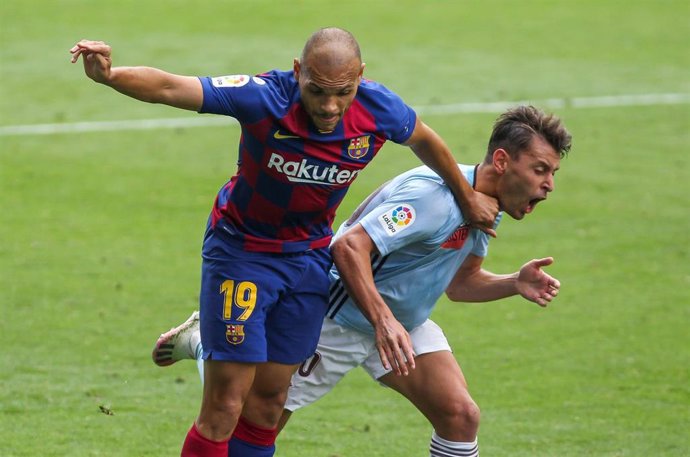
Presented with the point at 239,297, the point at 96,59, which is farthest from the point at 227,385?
the point at 96,59

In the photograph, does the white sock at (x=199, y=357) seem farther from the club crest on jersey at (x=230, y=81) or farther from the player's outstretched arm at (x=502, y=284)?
the player's outstretched arm at (x=502, y=284)

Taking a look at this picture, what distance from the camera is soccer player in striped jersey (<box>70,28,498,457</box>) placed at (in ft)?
19.5

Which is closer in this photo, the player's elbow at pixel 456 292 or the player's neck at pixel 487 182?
the player's neck at pixel 487 182

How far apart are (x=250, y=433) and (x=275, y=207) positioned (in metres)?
1.16

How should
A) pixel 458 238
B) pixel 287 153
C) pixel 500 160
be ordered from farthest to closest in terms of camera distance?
pixel 458 238, pixel 500 160, pixel 287 153

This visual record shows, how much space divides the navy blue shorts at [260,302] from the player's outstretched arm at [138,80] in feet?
2.61

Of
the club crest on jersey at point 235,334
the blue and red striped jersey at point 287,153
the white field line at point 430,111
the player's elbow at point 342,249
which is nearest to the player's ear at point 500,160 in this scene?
the blue and red striped jersey at point 287,153

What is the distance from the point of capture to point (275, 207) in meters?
6.29

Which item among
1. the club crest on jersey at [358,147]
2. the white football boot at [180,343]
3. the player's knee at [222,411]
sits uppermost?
the club crest on jersey at [358,147]

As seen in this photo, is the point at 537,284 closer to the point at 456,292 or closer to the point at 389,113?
the point at 456,292

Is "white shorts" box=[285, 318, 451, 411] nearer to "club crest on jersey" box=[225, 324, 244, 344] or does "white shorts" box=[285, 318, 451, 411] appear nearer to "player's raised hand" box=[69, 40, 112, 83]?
"club crest on jersey" box=[225, 324, 244, 344]

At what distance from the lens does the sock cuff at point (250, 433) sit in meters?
6.62

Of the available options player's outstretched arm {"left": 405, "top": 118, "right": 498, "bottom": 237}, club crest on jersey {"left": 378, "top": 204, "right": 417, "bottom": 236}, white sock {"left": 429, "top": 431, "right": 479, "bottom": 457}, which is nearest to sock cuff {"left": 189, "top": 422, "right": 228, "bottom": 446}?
white sock {"left": 429, "top": 431, "right": 479, "bottom": 457}

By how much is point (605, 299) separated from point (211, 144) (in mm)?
6585
